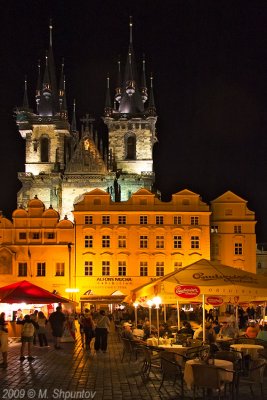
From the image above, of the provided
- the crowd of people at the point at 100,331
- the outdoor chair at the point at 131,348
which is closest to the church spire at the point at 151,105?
the crowd of people at the point at 100,331

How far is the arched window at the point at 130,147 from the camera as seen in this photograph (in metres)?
75.8

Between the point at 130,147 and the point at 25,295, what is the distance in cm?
5292

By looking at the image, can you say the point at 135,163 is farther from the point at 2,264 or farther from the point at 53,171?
the point at 2,264

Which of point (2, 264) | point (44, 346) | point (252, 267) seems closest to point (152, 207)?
point (252, 267)

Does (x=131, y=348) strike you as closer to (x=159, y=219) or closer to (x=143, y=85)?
(x=159, y=219)

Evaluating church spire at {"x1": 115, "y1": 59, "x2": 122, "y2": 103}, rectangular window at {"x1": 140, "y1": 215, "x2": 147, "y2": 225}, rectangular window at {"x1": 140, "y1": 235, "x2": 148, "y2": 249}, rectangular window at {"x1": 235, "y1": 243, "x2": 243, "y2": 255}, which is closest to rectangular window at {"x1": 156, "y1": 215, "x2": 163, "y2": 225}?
rectangular window at {"x1": 140, "y1": 215, "x2": 147, "y2": 225}

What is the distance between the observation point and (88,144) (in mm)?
74625

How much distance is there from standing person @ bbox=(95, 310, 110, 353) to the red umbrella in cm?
219

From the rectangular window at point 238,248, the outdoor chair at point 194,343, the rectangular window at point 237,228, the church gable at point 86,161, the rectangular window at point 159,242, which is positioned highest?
the church gable at point 86,161

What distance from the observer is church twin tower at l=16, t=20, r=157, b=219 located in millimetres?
72562

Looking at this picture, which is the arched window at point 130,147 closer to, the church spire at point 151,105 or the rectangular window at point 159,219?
the church spire at point 151,105

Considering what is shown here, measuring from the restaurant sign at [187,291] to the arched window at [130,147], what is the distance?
5916 cm

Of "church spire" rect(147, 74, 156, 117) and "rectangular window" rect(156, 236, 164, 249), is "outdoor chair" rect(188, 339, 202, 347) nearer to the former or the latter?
"rectangular window" rect(156, 236, 164, 249)

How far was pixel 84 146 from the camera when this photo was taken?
74.1 metres
